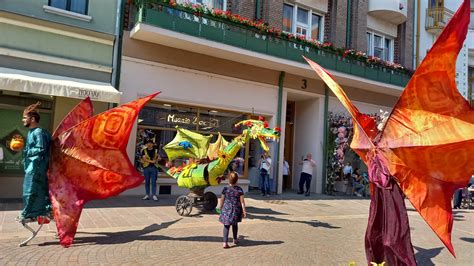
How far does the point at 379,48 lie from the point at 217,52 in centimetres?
1001

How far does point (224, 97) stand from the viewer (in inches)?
543

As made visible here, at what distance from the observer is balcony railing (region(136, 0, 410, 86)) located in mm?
11758

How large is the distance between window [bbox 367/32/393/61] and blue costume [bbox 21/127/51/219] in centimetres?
1615

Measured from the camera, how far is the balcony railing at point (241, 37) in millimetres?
11758

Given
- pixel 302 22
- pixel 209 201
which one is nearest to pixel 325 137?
pixel 302 22

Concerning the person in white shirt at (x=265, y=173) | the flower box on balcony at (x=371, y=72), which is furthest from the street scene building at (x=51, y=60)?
the flower box on balcony at (x=371, y=72)

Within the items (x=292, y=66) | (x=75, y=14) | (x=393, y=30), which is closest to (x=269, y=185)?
(x=292, y=66)

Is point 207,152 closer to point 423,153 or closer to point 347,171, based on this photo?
point 423,153

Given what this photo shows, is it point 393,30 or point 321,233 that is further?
point 393,30

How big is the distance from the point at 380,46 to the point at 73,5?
1418 cm

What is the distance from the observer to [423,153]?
452 cm

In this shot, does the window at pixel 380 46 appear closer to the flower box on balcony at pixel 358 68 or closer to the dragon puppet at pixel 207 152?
the flower box on balcony at pixel 358 68

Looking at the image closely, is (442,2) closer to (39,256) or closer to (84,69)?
(84,69)

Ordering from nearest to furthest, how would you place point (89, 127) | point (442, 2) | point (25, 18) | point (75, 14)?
point (89, 127), point (25, 18), point (75, 14), point (442, 2)
